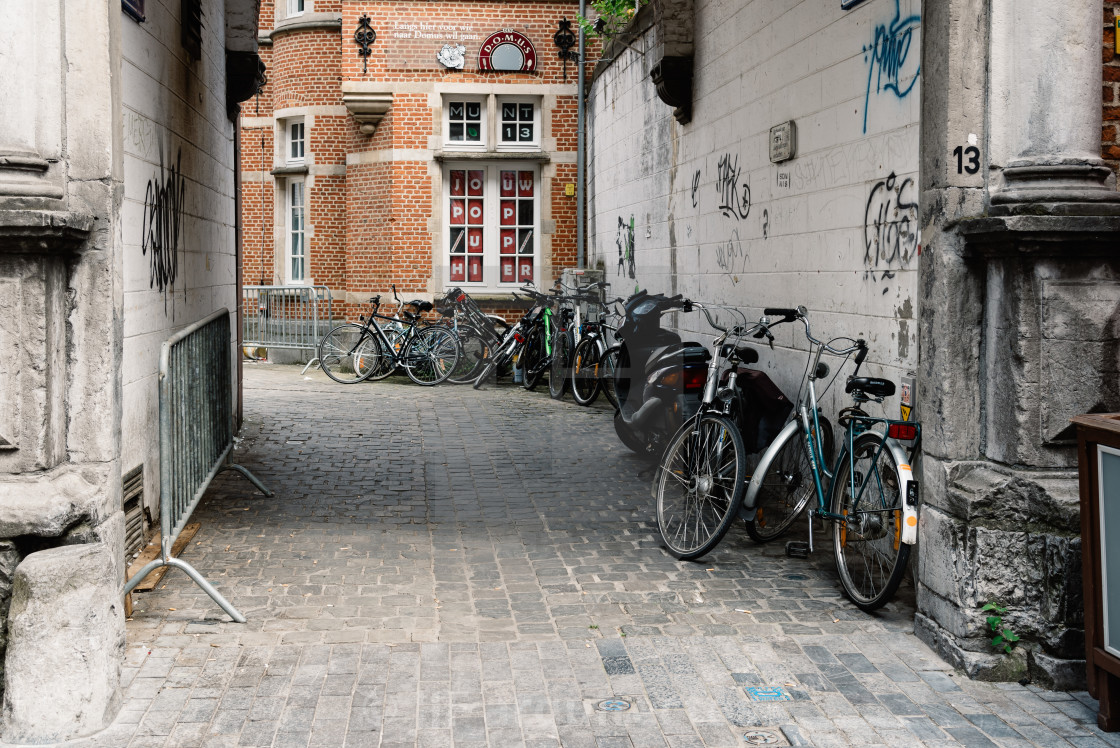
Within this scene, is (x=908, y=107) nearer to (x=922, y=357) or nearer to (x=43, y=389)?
(x=922, y=357)

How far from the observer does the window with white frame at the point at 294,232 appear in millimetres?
19531

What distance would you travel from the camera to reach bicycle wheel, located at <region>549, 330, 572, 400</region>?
43.7 feet

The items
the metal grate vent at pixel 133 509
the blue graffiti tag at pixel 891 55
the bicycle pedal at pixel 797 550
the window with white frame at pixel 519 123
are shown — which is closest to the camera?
the blue graffiti tag at pixel 891 55

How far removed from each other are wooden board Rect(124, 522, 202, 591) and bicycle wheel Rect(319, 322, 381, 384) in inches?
332

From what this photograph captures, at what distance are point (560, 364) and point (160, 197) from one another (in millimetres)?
7290

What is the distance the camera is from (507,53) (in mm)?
17469

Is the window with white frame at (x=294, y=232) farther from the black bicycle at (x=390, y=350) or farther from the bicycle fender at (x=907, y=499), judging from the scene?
the bicycle fender at (x=907, y=499)

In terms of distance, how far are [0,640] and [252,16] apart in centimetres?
640

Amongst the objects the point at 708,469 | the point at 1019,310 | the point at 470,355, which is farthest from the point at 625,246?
the point at 1019,310

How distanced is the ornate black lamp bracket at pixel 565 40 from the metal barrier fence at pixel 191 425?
11.0 meters

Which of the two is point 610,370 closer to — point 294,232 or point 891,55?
point 891,55

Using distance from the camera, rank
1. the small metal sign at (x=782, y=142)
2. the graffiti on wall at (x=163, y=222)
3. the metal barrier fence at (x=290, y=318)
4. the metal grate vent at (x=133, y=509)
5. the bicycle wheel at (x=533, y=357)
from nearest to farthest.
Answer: the metal grate vent at (x=133, y=509) → the graffiti on wall at (x=163, y=222) → the small metal sign at (x=782, y=142) → the bicycle wheel at (x=533, y=357) → the metal barrier fence at (x=290, y=318)

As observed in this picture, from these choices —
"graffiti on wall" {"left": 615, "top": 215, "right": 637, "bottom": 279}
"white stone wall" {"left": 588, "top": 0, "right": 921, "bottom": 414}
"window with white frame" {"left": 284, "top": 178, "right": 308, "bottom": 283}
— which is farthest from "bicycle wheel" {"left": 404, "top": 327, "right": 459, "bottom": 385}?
"window with white frame" {"left": 284, "top": 178, "right": 308, "bottom": 283}

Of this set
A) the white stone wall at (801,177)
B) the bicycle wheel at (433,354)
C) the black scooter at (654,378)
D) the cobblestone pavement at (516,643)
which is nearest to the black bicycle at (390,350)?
the bicycle wheel at (433,354)
